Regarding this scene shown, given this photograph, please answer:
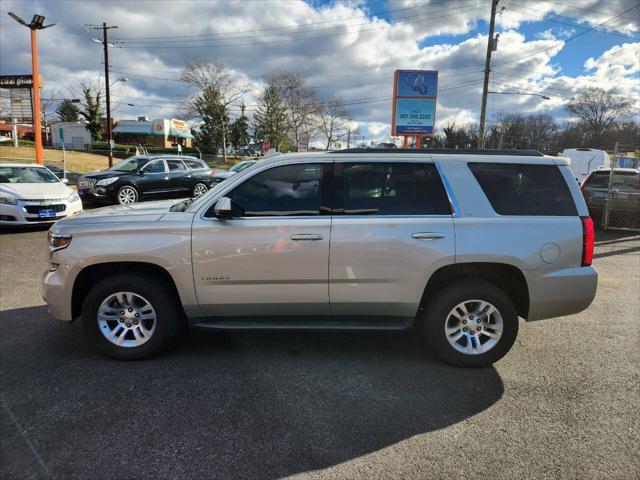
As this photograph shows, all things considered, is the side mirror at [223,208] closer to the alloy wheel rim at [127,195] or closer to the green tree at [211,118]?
the alloy wheel rim at [127,195]

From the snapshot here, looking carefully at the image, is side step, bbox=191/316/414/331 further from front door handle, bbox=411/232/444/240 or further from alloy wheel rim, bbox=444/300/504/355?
front door handle, bbox=411/232/444/240

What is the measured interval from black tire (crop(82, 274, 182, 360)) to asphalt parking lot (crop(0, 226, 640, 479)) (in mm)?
130

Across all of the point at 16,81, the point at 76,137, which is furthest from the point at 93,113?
the point at 16,81

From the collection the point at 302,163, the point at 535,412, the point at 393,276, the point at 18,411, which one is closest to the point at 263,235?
the point at 302,163

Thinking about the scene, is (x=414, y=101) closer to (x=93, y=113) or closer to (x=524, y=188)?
(x=524, y=188)

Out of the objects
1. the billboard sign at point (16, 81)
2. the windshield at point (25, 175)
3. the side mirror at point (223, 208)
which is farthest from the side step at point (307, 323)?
the billboard sign at point (16, 81)

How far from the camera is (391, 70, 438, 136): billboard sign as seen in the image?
12414 millimetres

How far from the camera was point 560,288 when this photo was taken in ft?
11.8

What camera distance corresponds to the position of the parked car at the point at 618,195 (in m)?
11.1

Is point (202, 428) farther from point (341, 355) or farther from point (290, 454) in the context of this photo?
point (341, 355)

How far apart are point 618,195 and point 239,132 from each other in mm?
61013

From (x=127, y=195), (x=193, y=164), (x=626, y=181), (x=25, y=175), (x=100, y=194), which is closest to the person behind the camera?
(x=25, y=175)

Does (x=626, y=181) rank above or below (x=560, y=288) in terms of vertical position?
above

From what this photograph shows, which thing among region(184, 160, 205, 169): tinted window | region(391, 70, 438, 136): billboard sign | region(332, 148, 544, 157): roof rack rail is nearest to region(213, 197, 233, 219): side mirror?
region(332, 148, 544, 157): roof rack rail
